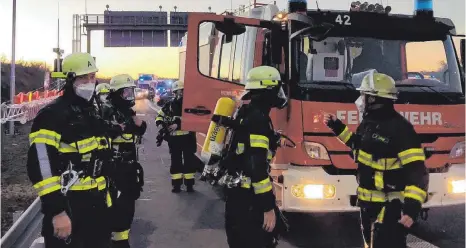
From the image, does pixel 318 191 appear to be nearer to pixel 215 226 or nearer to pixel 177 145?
pixel 215 226

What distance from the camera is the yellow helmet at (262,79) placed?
156 inches

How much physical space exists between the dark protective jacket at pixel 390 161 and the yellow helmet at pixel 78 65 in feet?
6.90

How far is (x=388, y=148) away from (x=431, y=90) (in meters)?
2.42

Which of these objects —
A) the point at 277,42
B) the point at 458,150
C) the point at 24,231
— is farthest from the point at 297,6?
the point at 24,231

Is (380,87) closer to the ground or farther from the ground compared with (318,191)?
farther from the ground

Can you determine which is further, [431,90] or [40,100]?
[40,100]

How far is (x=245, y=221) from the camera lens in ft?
13.0

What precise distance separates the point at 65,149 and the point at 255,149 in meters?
1.31

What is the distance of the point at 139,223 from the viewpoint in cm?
679

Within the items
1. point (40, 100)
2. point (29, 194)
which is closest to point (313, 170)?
point (29, 194)

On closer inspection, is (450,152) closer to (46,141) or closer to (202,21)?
(202,21)

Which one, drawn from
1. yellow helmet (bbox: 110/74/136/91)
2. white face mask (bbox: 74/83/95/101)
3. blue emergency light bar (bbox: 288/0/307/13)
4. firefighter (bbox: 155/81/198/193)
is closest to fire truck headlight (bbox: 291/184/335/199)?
blue emergency light bar (bbox: 288/0/307/13)

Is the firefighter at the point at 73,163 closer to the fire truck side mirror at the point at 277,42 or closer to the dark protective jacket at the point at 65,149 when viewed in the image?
the dark protective jacket at the point at 65,149

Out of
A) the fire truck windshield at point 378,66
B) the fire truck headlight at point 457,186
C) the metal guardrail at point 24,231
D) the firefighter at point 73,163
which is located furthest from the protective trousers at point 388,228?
the metal guardrail at point 24,231
